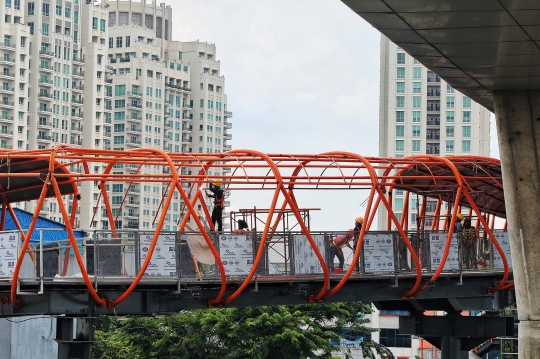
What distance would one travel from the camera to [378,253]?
40.7 m

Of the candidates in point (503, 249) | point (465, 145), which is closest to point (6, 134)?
point (465, 145)

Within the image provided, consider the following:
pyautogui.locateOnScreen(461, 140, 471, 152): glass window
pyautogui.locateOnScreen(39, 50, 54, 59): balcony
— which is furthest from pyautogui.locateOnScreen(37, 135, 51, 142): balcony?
pyautogui.locateOnScreen(461, 140, 471, 152): glass window

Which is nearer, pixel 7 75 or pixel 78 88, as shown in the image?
pixel 7 75

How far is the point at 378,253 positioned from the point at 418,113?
127 m

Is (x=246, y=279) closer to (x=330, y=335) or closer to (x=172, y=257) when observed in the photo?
(x=172, y=257)

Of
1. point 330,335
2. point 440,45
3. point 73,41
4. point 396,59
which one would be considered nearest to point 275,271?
point 440,45

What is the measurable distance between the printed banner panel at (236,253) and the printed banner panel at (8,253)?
6.40 metres

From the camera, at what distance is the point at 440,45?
76.5ft

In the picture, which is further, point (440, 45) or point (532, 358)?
point (532, 358)

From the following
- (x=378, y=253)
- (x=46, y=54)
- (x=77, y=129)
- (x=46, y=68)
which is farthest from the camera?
(x=77, y=129)

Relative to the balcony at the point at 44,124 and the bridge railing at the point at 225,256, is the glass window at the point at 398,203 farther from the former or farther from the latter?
the bridge railing at the point at 225,256

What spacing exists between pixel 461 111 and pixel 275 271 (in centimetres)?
13183

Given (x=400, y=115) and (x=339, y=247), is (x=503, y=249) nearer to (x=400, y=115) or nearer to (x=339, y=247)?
(x=339, y=247)

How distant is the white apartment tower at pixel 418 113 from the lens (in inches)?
6501
